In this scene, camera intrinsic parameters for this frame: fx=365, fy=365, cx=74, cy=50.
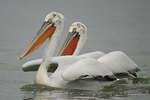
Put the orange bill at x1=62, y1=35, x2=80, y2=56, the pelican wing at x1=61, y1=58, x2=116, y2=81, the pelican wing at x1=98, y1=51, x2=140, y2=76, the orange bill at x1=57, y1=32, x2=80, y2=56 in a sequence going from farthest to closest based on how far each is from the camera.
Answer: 1. the orange bill at x1=62, y1=35, x2=80, y2=56
2. the orange bill at x1=57, y1=32, x2=80, y2=56
3. the pelican wing at x1=98, y1=51, x2=140, y2=76
4. the pelican wing at x1=61, y1=58, x2=116, y2=81

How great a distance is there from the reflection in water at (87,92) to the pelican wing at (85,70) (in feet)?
0.98

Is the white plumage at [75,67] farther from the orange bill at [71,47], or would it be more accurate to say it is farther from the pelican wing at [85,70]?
the orange bill at [71,47]

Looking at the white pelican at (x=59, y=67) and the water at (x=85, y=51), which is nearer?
the white pelican at (x=59, y=67)

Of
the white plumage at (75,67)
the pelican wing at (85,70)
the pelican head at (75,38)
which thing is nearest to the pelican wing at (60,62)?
the white plumage at (75,67)

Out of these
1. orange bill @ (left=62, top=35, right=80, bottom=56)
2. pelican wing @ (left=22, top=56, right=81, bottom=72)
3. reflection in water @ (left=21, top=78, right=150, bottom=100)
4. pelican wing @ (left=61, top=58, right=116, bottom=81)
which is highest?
orange bill @ (left=62, top=35, right=80, bottom=56)

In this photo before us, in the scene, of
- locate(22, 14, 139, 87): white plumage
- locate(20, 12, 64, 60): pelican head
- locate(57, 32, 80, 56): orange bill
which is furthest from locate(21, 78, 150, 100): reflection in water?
locate(57, 32, 80, 56): orange bill

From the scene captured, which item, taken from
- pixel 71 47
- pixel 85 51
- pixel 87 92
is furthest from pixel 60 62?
pixel 85 51

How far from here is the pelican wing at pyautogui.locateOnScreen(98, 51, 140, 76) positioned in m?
6.77

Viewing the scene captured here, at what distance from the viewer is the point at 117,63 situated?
22.7 feet

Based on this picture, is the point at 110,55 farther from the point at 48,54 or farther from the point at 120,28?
the point at 120,28

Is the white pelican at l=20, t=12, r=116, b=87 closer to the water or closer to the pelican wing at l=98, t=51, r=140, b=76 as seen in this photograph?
the water

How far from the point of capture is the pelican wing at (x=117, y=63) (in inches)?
266

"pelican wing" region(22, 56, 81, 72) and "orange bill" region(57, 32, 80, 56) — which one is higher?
"orange bill" region(57, 32, 80, 56)

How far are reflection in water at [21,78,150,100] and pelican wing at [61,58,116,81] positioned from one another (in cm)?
30
